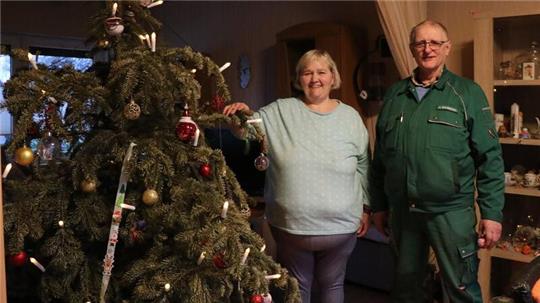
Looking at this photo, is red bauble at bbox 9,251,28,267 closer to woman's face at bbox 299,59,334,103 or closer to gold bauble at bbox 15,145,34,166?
gold bauble at bbox 15,145,34,166

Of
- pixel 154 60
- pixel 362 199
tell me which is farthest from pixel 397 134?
pixel 154 60

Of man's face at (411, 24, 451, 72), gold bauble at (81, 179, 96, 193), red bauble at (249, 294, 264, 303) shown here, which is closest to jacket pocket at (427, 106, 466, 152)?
man's face at (411, 24, 451, 72)

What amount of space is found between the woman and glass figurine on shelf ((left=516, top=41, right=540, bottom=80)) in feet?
3.26

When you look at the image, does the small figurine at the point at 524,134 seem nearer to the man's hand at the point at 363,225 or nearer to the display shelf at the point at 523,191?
the display shelf at the point at 523,191

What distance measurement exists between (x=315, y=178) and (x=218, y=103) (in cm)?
52

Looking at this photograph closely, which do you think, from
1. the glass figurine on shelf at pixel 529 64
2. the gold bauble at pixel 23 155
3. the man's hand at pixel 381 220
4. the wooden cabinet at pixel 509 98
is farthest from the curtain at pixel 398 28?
the gold bauble at pixel 23 155

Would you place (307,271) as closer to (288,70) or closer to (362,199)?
(362,199)

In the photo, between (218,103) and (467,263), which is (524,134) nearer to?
(467,263)

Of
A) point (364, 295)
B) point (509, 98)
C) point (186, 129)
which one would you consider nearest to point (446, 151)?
point (509, 98)

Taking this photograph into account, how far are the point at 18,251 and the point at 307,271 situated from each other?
1052 millimetres

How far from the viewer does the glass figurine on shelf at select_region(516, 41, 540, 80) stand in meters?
2.43

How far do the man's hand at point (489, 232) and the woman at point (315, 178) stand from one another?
0.45m

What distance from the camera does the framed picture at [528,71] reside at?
2430 mm

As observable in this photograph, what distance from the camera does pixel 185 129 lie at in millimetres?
1332
